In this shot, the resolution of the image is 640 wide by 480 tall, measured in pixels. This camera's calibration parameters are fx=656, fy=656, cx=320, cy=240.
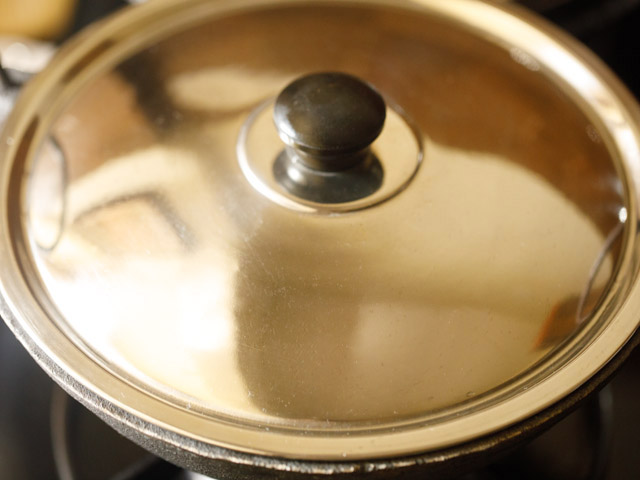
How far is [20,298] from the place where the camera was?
78cm

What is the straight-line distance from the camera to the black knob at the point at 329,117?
793 millimetres

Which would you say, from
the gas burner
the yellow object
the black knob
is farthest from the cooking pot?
the yellow object

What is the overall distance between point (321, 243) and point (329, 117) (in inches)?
6.2

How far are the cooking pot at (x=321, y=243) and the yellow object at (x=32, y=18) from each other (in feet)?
Answer: 3.23

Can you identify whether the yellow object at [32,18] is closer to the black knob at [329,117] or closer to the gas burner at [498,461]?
the gas burner at [498,461]

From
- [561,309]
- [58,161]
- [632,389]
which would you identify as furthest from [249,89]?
[632,389]

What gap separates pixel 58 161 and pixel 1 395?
2.50 ft

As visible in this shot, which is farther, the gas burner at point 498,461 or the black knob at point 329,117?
the gas burner at point 498,461

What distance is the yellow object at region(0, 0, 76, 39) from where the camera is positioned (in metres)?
1.90

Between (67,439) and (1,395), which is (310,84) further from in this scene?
(1,395)

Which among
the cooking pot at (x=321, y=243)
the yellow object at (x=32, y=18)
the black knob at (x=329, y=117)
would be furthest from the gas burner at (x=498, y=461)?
the yellow object at (x=32, y=18)

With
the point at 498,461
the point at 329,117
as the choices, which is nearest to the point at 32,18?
the point at 329,117

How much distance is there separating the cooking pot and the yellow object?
0.99 metres

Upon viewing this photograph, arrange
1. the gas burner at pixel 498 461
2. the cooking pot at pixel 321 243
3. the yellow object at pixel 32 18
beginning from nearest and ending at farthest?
the cooking pot at pixel 321 243 → the gas burner at pixel 498 461 → the yellow object at pixel 32 18
